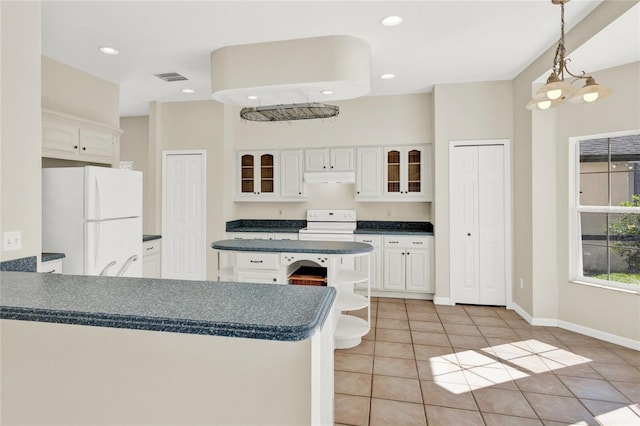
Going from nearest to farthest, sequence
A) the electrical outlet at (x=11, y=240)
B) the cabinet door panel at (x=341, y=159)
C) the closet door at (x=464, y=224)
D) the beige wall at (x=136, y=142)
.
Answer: the electrical outlet at (x=11, y=240), the closet door at (x=464, y=224), the cabinet door panel at (x=341, y=159), the beige wall at (x=136, y=142)

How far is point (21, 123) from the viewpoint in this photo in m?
1.94

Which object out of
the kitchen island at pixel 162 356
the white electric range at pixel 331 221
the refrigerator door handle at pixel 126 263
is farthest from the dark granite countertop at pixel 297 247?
the white electric range at pixel 331 221

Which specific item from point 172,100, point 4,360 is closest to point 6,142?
point 4,360

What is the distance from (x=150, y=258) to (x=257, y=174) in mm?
1937

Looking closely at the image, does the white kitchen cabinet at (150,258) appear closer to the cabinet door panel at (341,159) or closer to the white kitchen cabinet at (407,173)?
the cabinet door panel at (341,159)

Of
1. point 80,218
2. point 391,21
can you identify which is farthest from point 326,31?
point 80,218

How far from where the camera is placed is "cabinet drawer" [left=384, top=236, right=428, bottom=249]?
471 centimetres

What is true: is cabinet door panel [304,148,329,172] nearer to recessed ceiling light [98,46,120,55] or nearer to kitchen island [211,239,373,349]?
kitchen island [211,239,373,349]

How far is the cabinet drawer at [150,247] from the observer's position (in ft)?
13.5

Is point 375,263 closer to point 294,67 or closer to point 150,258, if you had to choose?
point 294,67

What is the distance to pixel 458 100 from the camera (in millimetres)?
4477

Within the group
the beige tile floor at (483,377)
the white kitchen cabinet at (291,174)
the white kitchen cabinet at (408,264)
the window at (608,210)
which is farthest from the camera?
the white kitchen cabinet at (291,174)

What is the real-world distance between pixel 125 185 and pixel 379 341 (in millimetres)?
2832

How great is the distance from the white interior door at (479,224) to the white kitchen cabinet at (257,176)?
2.56 metres
